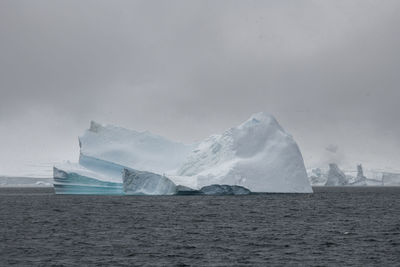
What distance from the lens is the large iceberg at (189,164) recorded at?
60612 millimetres

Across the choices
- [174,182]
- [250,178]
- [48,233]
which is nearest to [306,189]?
[250,178]

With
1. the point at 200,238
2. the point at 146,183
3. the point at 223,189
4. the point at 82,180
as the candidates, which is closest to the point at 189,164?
the point at 223,189

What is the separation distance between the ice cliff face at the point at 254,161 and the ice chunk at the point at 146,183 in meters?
2.79

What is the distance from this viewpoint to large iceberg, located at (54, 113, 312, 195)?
199ft

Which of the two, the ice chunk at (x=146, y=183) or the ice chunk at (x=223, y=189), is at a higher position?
the ice chunk at (x=146, y=183)

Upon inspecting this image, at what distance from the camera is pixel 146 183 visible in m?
62.8

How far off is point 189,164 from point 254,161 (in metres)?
7.37

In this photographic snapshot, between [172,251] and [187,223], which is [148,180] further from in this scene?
[172,251]

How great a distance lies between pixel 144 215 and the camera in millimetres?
45062

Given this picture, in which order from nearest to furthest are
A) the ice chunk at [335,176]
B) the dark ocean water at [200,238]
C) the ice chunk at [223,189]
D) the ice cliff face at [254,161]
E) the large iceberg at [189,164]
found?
the dark ocean water at [200,238] < the ice cliff face at [254,161] < the large iceberg at [189,164] < the ice chunk at [223,189] < the ice chunk at [335,176]

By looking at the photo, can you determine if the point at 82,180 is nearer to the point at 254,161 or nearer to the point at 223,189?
the point at 223,189

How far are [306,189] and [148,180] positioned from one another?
14.4m

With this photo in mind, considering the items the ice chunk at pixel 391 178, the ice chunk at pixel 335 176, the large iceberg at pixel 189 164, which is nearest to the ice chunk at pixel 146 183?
the large iceberg at pixel 189 164

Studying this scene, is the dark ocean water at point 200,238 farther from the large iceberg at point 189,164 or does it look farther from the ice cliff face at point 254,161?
the large iceberg at point 189,164
